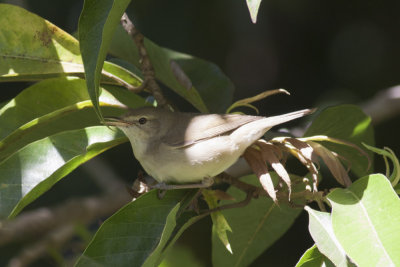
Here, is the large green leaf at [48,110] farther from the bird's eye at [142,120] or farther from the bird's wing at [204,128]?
the bird's wing at [204,128]

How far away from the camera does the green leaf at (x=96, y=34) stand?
1.77 metres

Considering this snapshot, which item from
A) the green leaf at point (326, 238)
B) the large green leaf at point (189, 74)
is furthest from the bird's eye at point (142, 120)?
the green leaf at point (326, 238)

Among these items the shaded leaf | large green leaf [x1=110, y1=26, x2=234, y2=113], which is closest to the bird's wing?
large green leaf [x1=110, y1=26, x2=234, y2=113]

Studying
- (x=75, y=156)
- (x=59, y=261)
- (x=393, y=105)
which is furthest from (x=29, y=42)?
(x=393, y=105)

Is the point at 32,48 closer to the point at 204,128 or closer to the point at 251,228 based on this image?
the point at 204,128

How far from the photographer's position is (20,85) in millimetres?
4195

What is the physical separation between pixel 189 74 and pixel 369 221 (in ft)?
4.55

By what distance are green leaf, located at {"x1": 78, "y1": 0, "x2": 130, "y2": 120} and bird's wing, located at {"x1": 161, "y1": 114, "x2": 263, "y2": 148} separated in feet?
2.54

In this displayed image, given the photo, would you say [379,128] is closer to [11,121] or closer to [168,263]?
[168,263]

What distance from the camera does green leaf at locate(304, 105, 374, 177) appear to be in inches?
101

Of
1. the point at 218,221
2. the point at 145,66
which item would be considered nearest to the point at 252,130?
the point at 218,221

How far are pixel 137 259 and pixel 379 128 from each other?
284 centimetres

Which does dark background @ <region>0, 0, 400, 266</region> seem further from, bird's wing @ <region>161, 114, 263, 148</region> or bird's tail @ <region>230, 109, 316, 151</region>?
bird's tail @ <region>230, 109, 316, 151</region>

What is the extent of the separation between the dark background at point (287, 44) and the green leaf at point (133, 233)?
7.37 feet
